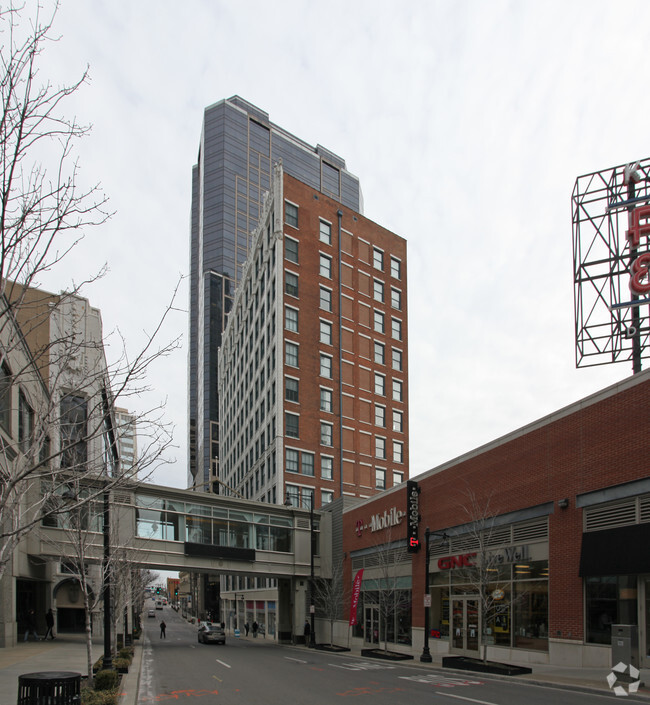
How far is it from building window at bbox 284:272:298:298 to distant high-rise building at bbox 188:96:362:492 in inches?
3723

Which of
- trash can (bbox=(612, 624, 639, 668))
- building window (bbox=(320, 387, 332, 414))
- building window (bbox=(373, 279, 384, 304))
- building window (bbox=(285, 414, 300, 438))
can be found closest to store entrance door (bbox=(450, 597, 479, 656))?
trash can (bbox=(612, 624, 639, 668))

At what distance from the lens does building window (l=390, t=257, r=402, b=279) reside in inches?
2844

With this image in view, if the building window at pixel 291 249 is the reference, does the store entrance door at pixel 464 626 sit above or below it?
below

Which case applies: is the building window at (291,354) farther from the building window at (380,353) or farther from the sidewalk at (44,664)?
the sidewalk at (44,664)

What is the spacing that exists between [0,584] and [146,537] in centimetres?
1104

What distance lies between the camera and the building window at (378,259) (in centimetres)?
7075

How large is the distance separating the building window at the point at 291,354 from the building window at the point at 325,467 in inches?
350

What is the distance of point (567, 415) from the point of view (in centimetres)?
2281

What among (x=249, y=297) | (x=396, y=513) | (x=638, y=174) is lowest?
(x=396, y=513)

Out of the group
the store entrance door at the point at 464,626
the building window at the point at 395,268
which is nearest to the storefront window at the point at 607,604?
the store entrance door at the point at 464,626

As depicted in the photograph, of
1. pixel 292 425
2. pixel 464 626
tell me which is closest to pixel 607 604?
pixel 464 626

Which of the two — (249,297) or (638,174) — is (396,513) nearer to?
(638,174)

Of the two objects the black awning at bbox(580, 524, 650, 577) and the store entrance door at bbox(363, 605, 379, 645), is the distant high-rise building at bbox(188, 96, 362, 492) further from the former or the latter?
the black awning at bbox(580, 524, 650, 577)

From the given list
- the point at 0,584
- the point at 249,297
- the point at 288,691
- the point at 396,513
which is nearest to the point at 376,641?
the point at 396,513
